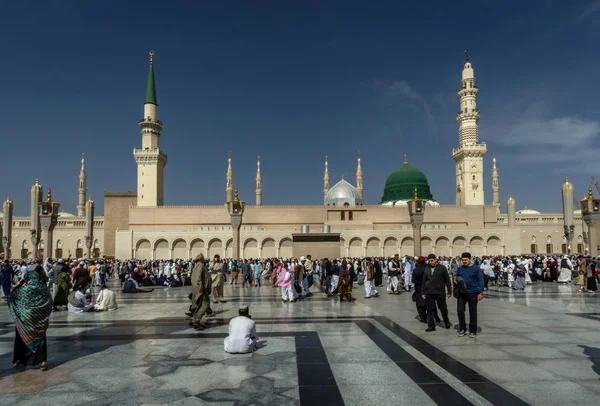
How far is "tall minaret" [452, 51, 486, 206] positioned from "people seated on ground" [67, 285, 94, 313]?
160 feet

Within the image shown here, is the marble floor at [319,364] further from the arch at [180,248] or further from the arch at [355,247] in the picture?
the arch at [180,248]

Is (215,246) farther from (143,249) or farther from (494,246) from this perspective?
(494,246)

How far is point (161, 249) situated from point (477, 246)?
100 feet

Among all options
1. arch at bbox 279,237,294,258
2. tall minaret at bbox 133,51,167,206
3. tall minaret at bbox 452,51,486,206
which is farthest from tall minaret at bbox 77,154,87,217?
tall minaret at bbox 452,51,486,206

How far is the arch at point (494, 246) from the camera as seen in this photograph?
46250mm

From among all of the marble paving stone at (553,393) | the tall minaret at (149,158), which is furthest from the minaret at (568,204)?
the tall minaret at (149,158)

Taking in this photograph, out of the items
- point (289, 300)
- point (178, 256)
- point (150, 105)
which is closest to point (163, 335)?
point (289, 300)

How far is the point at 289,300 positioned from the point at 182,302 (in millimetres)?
2696

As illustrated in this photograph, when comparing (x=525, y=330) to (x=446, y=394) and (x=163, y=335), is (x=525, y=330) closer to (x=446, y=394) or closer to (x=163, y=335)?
(x=446, y=394)

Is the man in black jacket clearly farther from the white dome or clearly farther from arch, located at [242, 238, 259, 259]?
the white dome

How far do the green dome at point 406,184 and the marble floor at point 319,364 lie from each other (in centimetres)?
5694

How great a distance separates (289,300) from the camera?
1173cm

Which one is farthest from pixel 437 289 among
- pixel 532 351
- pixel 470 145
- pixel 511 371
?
pixel 470 145

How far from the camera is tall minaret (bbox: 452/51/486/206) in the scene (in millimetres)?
52469
